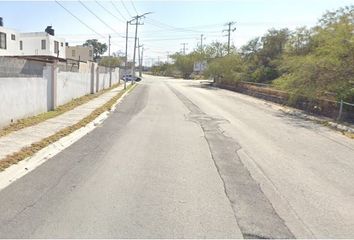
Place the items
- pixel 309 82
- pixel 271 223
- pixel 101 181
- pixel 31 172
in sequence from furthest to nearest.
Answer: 1. pixel 309 82
2. pixel 31 172
3. pixel 101 181
4. pixel 271 223

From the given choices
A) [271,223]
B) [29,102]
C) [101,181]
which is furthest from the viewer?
[29,102]

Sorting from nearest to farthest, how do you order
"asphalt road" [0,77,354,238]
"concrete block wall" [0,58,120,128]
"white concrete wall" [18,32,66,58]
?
1. "asphalt road" [0,77,354,238]
2. "concrete block wall" [0,58,120,128]
3. "white concrete wall" [18,32,66,58]

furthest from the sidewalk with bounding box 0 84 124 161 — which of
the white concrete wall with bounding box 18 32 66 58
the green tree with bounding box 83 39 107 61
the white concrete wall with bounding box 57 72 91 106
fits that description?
the green tree with bounding box 83 39 107 61

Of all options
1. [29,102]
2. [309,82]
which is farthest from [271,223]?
[309,82]

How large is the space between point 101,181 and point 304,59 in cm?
1732

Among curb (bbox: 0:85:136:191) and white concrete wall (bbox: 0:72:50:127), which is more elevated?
white concrete wall (bbox: 0:72:50:127)

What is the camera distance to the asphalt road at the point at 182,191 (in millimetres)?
4992

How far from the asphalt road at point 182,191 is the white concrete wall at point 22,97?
3.19 metres

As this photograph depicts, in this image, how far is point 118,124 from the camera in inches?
606

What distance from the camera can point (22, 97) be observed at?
1427cm

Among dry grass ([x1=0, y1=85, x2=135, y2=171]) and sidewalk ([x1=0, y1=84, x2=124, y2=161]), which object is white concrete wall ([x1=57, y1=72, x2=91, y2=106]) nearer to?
sidewalk ([x1=0, y1=84, x2=124, y2=161])

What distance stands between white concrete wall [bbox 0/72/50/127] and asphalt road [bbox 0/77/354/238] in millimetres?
3188

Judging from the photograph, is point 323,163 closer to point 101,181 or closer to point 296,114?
point 101,181

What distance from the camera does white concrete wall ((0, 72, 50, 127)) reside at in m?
12.6
